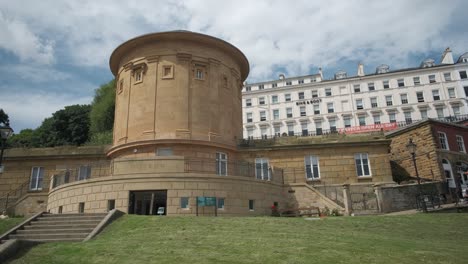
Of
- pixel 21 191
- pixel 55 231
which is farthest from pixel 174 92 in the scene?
pixel 21 191

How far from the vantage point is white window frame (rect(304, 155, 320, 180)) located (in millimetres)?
28469

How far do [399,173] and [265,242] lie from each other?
1007 inches

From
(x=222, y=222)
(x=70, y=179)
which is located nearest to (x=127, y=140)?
(x=70, y=179)

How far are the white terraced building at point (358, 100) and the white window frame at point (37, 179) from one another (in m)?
42.3

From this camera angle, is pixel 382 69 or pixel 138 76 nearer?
pixel 138 76

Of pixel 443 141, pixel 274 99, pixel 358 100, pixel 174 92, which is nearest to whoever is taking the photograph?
pixel 174 92

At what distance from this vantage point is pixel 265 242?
12.6 metres

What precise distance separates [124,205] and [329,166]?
16150 mm

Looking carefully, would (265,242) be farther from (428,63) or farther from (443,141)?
(428,63)

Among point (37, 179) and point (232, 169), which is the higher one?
point (37, 179)

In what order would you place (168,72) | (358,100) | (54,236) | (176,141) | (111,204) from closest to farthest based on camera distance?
1. (54,236)
2. (111,204)
3. (176,141)
4. (168,72)
5. (358,100)

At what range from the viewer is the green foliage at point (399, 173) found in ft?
106

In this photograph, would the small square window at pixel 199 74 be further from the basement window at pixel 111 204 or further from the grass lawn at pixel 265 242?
the grass lawn at pixel 265 242

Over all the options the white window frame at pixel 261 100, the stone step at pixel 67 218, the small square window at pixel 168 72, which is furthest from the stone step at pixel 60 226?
the white window frame at pixel 261 100
